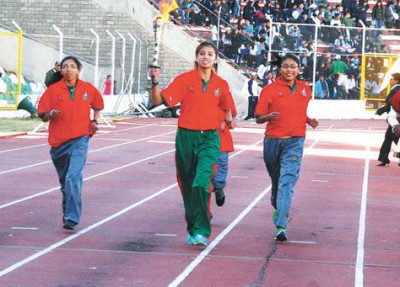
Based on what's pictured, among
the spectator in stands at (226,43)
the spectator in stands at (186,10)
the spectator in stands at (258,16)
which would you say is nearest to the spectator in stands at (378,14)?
the spectator in stands at (258,16)

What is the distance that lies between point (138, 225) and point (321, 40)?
29634 millimetres

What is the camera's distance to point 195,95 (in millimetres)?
8594

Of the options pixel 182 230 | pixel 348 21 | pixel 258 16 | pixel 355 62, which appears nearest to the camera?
pixel 182 230

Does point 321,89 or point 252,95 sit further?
point 321,89

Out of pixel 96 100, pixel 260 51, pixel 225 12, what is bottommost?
pixel 96 100

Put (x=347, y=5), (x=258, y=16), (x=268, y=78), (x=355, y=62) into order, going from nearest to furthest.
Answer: (x=268, y=78)
(x=355, y=62)
(x=258, y=16)
(x=347, y=5)

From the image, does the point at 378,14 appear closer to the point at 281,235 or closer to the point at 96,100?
the point at 96,100

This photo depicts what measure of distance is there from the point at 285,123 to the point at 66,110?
2216 mm

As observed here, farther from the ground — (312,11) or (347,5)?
(347,5)

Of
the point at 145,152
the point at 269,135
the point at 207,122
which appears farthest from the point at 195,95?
the point at 145,152

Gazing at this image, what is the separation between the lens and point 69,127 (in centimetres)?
948

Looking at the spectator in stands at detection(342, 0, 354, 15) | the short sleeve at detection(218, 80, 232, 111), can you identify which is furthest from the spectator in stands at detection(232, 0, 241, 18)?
the short sleeve at detection(218, 80, 232, 111)

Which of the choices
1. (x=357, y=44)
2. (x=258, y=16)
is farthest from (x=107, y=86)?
(x=357, y=44)

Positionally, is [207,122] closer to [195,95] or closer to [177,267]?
[195,95]
